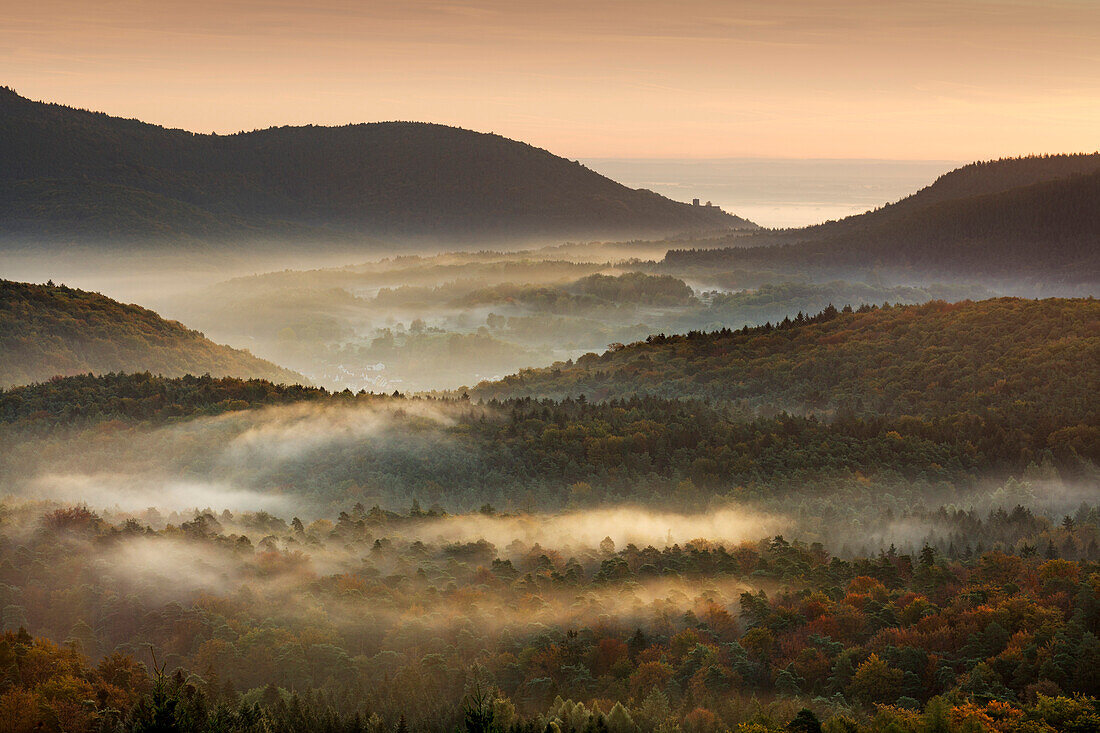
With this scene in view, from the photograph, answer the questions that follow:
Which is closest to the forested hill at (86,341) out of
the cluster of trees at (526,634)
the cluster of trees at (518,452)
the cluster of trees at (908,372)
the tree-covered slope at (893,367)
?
the cluster of trees at (518,452)

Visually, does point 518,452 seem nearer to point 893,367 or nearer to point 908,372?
point 908,372

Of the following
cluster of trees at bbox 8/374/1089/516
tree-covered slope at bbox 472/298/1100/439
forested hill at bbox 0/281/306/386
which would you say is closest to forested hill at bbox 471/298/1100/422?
tree-covered slope at bbox 472/298/1100/439

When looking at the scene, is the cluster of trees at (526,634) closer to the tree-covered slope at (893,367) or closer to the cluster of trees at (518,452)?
the cluster of trees at (518,452)

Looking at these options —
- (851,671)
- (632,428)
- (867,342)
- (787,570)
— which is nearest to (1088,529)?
(787,570)

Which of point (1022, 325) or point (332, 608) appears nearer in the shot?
point (332, 608)

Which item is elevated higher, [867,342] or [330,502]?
[867,342]

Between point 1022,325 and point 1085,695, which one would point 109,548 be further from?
point 1022,325
